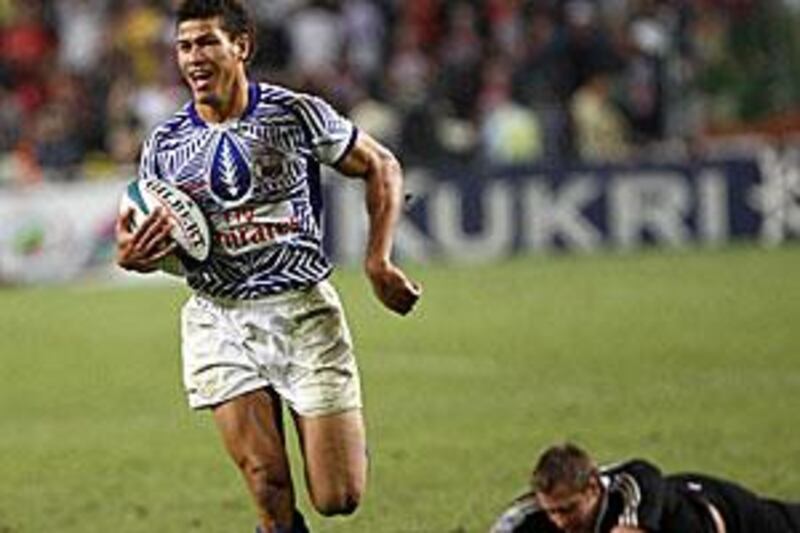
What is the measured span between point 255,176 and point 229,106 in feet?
0.85

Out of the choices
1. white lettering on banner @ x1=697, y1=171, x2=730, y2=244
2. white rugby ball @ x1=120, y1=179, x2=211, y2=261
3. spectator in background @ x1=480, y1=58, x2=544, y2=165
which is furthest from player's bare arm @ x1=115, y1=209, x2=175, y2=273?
spectator in background @ x1=480, y1=58, x2=544, y2=165

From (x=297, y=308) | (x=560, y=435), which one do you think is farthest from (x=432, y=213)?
(x=297, y=308)

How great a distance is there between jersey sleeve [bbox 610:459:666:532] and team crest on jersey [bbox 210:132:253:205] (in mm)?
1627

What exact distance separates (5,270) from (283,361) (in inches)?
610

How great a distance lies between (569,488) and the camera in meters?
8.20

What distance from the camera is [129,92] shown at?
26656 mm

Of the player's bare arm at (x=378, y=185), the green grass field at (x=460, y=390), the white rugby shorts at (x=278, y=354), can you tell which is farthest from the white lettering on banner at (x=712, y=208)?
the white rugby shorts at (x=278, y=354)

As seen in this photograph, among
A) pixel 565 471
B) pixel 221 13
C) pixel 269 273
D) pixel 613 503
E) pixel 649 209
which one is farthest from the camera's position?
pixel 649 209

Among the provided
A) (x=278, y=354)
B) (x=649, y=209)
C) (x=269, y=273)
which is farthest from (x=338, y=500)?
(x=649, y=209)

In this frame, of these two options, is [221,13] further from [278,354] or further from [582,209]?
[582,209]

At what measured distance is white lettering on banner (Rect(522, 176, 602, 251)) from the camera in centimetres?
2461

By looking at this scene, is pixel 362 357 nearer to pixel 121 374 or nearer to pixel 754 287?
pixel 121 374

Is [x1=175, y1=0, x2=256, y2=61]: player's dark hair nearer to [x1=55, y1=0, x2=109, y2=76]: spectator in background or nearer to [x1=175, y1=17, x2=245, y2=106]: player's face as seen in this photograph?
[x1=175, y1=17, x2=245, y2=106]: player's face

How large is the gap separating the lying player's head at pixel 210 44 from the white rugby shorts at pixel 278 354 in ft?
2.55
